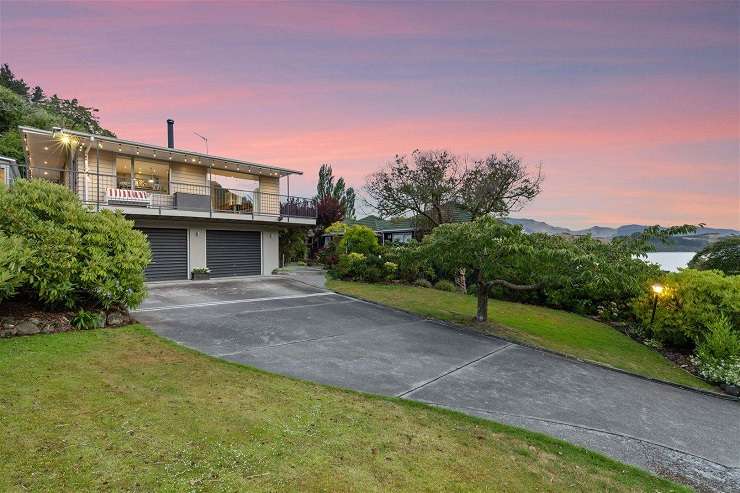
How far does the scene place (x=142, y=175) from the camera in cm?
1455

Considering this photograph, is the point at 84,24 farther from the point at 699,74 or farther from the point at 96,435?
the point at 699,74

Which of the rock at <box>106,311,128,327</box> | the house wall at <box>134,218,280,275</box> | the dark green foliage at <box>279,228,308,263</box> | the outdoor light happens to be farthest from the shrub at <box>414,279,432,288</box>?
the rock at <box>106,311,128,327</box>

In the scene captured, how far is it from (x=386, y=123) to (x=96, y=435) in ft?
62.5

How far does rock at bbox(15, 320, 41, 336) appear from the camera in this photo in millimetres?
5633

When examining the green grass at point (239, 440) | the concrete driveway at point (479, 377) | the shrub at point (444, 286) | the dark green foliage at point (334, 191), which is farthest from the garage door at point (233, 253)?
the green grass at point (239, 440)

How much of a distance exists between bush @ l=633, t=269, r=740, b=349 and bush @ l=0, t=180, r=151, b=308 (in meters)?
13.7

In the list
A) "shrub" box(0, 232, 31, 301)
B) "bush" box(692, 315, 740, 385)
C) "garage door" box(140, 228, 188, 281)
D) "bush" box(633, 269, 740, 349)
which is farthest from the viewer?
"garage door" box(140, 228, 188, 281)

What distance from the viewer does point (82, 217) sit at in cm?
683

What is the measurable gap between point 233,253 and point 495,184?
13951mm

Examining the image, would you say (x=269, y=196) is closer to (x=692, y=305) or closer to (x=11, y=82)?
(x=692, y=305)

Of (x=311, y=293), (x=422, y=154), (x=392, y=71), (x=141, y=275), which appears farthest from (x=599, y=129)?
(x=141, y=275)

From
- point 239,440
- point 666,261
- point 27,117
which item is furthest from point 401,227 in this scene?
point 27,117

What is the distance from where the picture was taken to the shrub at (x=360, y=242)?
661 inches

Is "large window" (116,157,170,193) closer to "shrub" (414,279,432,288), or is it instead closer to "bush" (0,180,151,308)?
"bush" (0,180,151,308)
